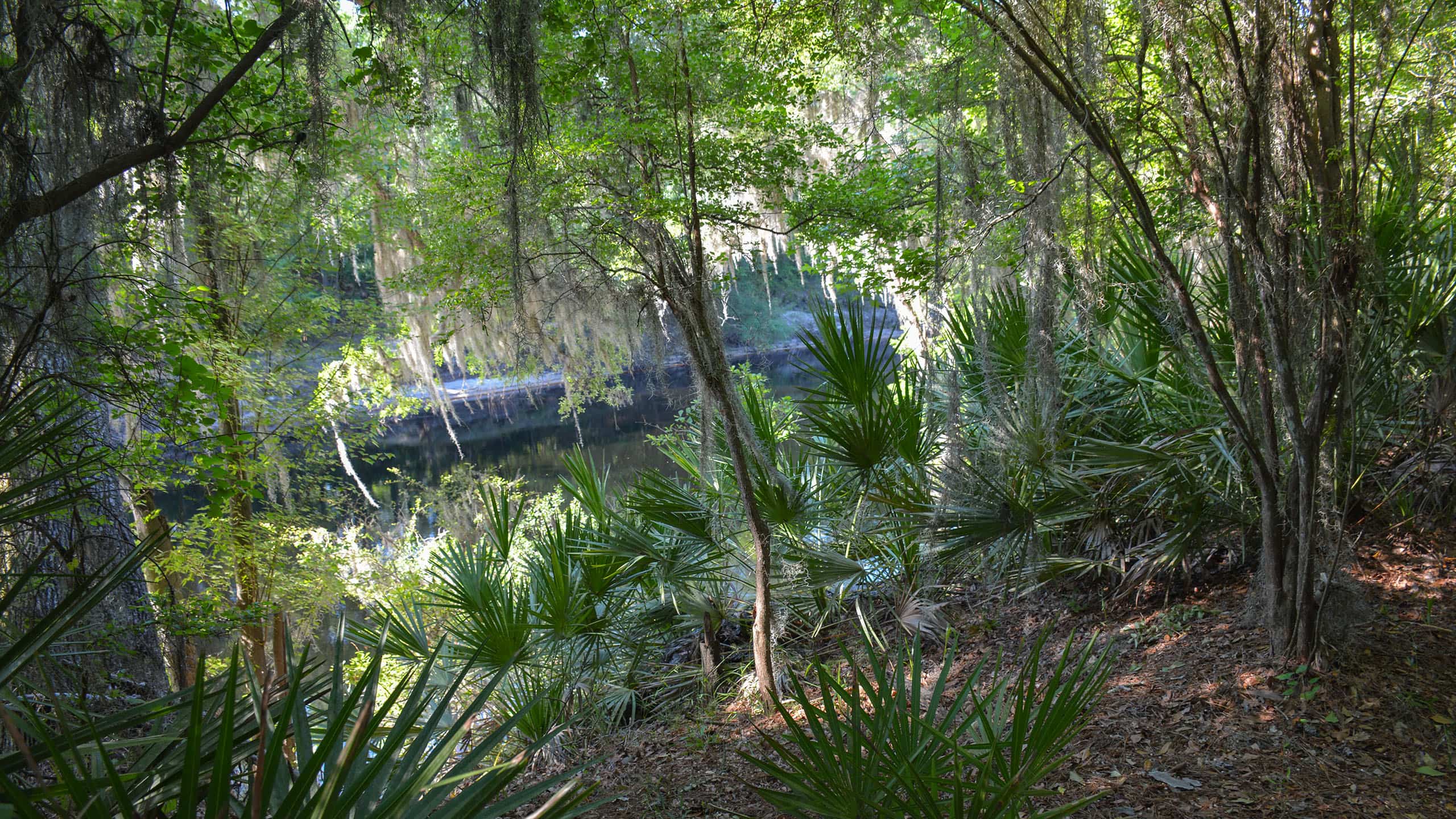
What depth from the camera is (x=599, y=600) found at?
5.18 meters

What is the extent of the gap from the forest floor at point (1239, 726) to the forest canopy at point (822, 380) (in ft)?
0.11

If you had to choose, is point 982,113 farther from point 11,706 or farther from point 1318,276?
point 11,706

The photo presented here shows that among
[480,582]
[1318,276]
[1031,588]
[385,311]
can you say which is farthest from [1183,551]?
[385,311]

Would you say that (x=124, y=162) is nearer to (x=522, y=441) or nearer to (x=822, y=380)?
(x=822, y=380)

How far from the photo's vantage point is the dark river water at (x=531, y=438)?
18953 mm

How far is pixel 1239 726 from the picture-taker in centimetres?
336

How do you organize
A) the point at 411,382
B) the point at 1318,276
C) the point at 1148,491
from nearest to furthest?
the point at 1318,276 → the point at 1148,491 → the point at 411,382

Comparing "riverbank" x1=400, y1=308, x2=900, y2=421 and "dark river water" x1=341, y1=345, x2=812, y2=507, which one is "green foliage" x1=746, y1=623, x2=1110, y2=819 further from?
"riverbank" x1=400, y1=308, x2=900, y2=421

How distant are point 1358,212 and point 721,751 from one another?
3767mm

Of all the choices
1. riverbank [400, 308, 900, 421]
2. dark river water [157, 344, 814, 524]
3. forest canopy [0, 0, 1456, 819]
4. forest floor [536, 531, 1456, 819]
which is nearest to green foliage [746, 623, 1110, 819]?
forest canopy [0, 0, 1456, 819]

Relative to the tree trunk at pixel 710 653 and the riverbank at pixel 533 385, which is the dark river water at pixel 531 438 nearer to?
the riverbank at pixel 533 385

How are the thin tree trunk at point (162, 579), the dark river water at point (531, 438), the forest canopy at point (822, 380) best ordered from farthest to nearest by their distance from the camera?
the dark river water at point (531, 438) < the thin tree trunk at point (162, 579) < the forest canopy at point (822, 380)

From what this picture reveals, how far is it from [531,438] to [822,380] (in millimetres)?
19233

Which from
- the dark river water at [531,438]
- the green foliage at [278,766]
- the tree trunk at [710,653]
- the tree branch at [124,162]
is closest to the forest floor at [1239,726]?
the tree trunk at [710,653]
